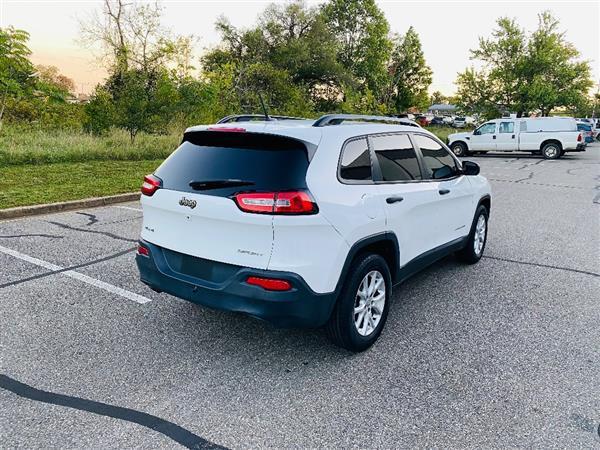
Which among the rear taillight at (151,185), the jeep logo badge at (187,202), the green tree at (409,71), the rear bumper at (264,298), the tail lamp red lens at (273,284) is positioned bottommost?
the rear bumper at (264,298)

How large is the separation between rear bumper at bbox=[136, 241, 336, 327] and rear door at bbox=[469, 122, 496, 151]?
22.5 meters

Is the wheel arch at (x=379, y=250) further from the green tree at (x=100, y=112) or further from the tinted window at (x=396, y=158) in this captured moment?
the green tree at (x=100, y=112)

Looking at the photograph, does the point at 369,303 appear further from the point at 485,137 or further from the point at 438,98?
the point at 438,98

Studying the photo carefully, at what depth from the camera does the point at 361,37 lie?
4900 cm

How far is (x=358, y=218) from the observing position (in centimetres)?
315

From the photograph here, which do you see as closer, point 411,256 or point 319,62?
point 411,256

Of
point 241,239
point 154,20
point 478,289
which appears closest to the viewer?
point 241,239

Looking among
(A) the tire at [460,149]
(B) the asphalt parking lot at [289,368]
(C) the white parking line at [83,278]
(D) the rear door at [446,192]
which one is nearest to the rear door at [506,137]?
(A) the tire at [460,149]

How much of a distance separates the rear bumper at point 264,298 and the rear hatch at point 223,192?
0.13 metres

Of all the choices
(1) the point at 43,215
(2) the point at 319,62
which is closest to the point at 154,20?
(1) the point at 43,215

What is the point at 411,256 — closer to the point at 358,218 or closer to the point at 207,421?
the point at 358,218

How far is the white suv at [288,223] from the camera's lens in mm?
2859

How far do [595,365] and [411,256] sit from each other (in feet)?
5.01

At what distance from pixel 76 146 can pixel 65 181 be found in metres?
4.25
